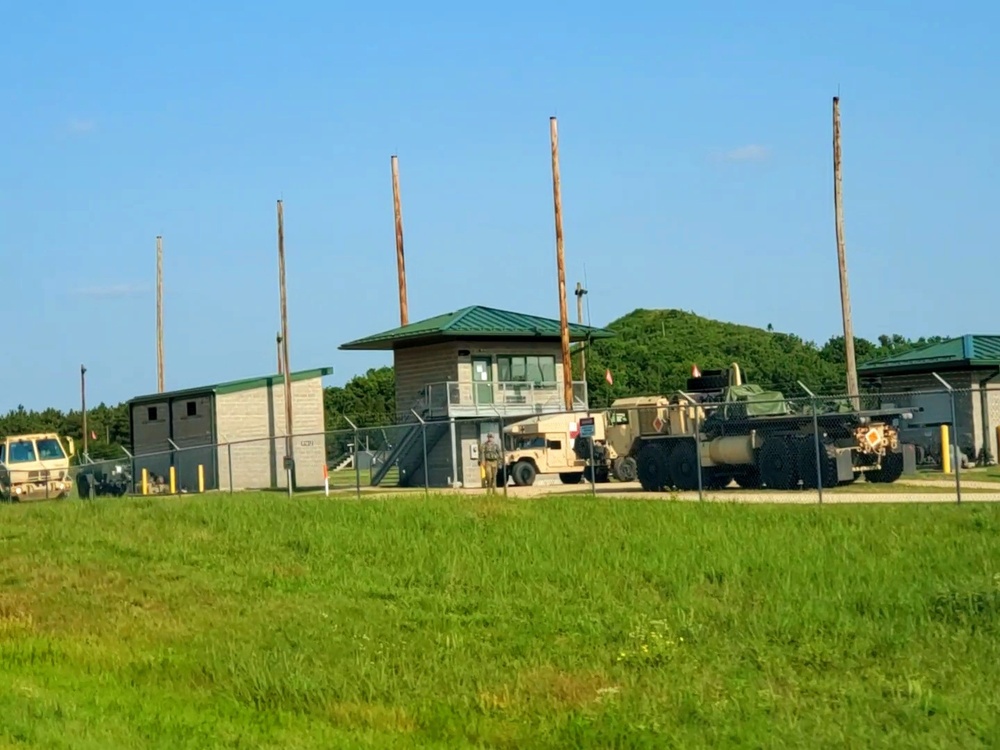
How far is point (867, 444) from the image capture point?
94.0ft

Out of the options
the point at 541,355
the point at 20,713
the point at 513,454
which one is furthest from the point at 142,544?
the point at 541,355

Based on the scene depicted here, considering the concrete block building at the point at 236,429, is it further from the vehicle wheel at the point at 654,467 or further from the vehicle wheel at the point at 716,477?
the vehicle wheel at the point at 716,477

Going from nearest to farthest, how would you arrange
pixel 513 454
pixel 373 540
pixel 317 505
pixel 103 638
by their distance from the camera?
pixel 103 638 → pixel 373 540 → pixel 317 505 → pixel 513 454

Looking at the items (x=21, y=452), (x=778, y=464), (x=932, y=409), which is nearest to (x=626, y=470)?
(x=778, y=464)

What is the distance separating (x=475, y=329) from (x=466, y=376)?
68.3 inches

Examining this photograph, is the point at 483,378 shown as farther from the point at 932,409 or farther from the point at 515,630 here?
the point at 515,630

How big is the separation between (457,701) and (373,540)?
26.7ft

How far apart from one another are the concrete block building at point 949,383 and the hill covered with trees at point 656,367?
28.8 meters

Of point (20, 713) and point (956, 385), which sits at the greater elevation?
point (956, 385)

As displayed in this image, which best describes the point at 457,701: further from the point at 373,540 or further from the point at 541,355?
the point at 541,355

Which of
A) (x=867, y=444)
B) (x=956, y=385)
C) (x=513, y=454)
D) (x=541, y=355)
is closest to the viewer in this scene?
(x=867, y=444)

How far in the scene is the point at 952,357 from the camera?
150ft

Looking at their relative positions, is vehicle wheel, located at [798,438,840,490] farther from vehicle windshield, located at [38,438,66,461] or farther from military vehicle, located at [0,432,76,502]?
vehicle windshield, located at [38,438,66,461]

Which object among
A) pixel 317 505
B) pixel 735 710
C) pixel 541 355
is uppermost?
pixel 541 355
